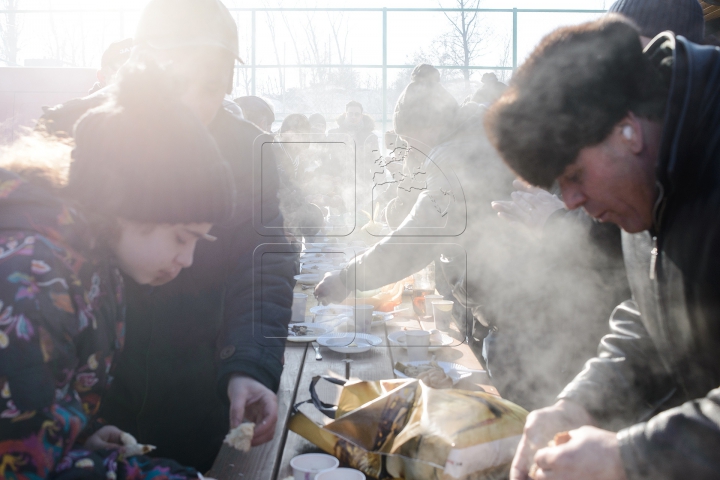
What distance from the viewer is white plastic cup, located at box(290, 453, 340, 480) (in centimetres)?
137

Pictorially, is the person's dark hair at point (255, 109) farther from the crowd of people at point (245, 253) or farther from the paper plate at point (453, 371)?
the paper plate at point (453, 371)

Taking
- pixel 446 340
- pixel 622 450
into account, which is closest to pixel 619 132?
A: pixel 622 450

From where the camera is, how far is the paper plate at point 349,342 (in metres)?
2.61

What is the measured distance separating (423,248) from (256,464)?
1405 mm

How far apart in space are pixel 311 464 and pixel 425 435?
0.34 m

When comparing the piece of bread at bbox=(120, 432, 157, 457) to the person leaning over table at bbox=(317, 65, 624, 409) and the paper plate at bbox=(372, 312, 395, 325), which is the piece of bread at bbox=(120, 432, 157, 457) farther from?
the paper plate at bbox=(372, 312, 395, 325)

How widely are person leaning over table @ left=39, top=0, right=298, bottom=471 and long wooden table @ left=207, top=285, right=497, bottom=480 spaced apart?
3.3 inches

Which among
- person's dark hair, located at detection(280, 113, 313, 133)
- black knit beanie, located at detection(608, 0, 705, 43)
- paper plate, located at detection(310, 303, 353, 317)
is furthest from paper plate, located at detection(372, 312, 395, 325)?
person's dark hair, located at detection(280, 113, 313, 133)

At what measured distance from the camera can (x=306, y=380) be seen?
228 centimetres

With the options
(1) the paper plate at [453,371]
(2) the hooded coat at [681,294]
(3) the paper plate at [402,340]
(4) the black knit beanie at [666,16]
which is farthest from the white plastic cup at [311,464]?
(4) the black knit beanie at [666,16]

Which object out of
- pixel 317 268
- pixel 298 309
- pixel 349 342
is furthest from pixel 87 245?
pixel 317 268

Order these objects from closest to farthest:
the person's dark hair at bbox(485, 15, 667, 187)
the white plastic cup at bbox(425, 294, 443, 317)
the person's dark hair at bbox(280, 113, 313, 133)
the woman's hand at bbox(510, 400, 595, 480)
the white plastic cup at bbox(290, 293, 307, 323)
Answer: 1. the person's dark hair at bbox(485, 15, 667, 187)
2. the woman's hand at bbox(510, 400, 595, 480)
3. the white plastic cup at bbox(290, 293, 307, 323)
4. the white plastic cup at bbox(425, 294, 443, 317)
5. the person's dark hair at bbox(280, 113, 313, 133)

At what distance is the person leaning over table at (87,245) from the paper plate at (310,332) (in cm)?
160

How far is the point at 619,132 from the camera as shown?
1119 mm
